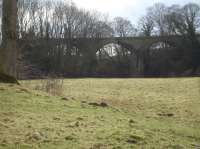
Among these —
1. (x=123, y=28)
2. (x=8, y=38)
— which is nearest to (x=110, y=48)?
(x=123, y=28)

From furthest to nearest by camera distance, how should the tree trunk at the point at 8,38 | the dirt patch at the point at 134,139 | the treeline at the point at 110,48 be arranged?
the treeline at the point at 110,48
the tree trunk at the point at 8,38
the dirt patch at the point at 134,139

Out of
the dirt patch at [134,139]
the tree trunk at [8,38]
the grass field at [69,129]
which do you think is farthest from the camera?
the tree trunk at [8,38]

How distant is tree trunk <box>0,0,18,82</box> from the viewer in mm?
10461

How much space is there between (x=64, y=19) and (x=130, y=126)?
61.8 m

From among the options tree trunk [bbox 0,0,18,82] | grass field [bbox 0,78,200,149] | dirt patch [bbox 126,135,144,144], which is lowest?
dirt patch [bbox 126,135,144,144]

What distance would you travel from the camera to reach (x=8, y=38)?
10.7m

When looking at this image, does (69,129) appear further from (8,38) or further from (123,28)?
(123,28)

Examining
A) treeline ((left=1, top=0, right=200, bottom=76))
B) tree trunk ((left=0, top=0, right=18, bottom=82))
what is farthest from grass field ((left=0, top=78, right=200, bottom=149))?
treeline ((left=1, top=0, right=200, bottom=76))

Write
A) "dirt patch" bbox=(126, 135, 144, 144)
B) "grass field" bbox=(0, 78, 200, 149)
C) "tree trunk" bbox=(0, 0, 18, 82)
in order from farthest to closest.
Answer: "tree trunk" bbox=(0, 0, 18, 82), "dirt patch" bbox=(126, 135, 144, 144), "grass field" bbox=(0, 78, 200, 149)

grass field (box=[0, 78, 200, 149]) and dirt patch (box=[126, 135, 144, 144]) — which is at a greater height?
grass field (box=[0, 78, 200, 149])

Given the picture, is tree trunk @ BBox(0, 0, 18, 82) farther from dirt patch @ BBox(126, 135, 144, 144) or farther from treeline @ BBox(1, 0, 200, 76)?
treeline @ BBox(1, 0, 200, 76)

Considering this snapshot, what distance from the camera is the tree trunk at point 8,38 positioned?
1046 cm

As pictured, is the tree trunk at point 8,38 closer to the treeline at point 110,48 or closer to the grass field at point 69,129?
the grass field at point 69,129

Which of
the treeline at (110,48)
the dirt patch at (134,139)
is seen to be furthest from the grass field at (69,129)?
the treeline at (110,48)
